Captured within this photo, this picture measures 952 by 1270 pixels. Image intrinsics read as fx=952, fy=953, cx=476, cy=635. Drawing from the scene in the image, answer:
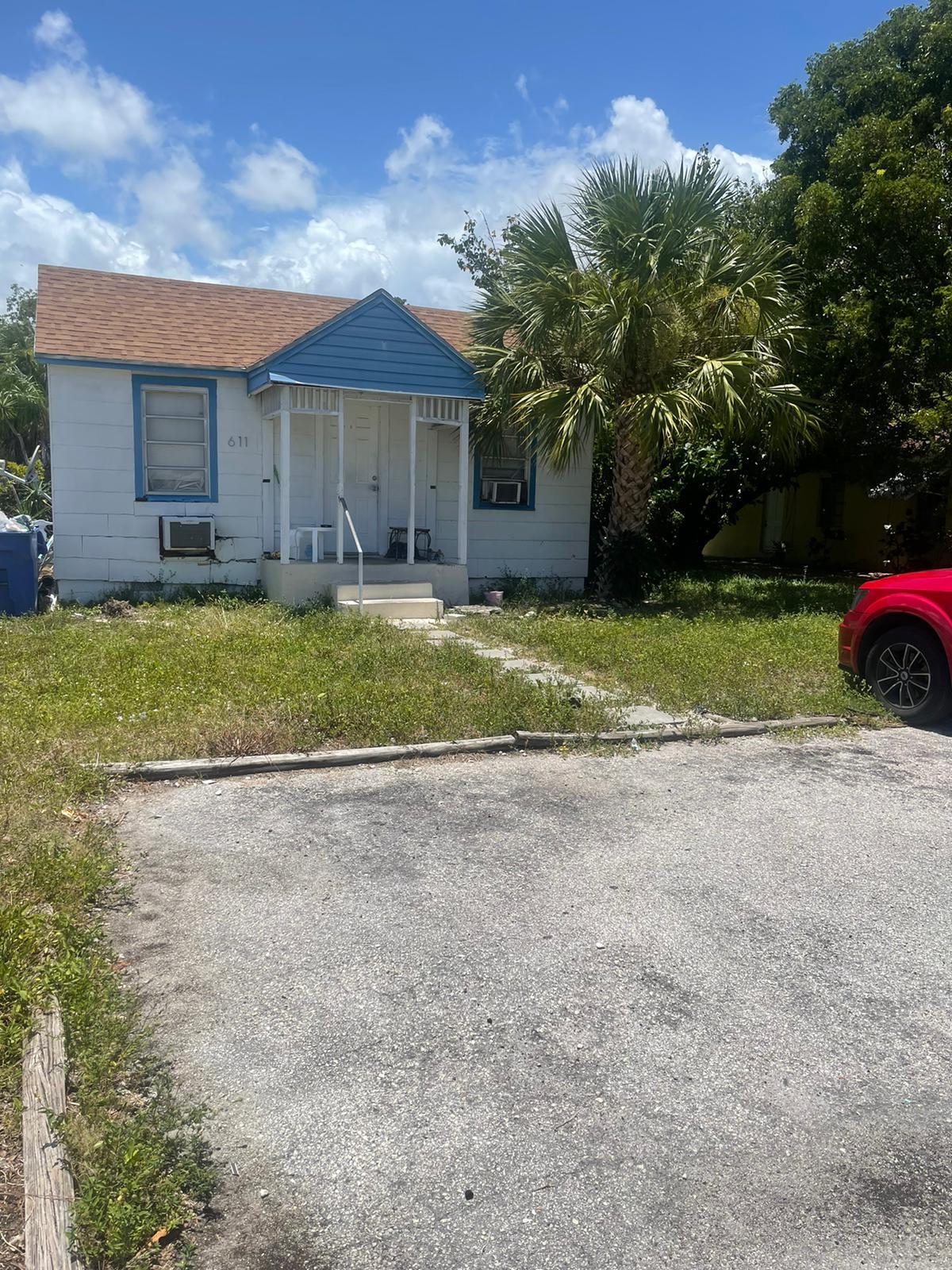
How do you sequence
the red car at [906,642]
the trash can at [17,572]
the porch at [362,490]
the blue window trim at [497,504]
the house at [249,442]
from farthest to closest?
the blue window trim at [497,504] < the porch at [362,490] < the house at [249,442] < the trash can at [17,572] < the red car at [906,642]

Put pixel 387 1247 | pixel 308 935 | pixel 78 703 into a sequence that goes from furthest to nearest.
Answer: pixel 78 703, pixel 308 935, pixel 387 1247

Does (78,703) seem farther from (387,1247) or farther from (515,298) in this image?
(515,298)

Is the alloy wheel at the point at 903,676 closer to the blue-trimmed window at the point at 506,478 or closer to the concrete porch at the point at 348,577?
the concrete porch at the point at 348,577

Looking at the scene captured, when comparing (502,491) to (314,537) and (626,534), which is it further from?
(314,537)

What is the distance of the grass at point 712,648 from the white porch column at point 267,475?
351 centimetres

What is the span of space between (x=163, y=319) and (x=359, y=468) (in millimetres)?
3371

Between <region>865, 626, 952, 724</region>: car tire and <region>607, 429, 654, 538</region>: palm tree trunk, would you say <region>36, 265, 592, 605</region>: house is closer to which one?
<region>607, 429, 654, 538</region>: palm tree trunk

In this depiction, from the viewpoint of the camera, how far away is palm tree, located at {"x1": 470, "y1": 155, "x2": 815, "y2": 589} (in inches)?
464

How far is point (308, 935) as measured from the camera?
3.93 m

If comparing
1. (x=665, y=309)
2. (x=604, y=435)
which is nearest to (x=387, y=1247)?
(x=665, y=309)

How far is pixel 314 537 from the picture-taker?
1283 cm

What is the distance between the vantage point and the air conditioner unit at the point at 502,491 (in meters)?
14.7

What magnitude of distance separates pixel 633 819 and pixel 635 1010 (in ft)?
6.57

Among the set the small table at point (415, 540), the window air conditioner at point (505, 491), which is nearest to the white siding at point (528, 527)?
the window air conditioner at point (505, 491)
